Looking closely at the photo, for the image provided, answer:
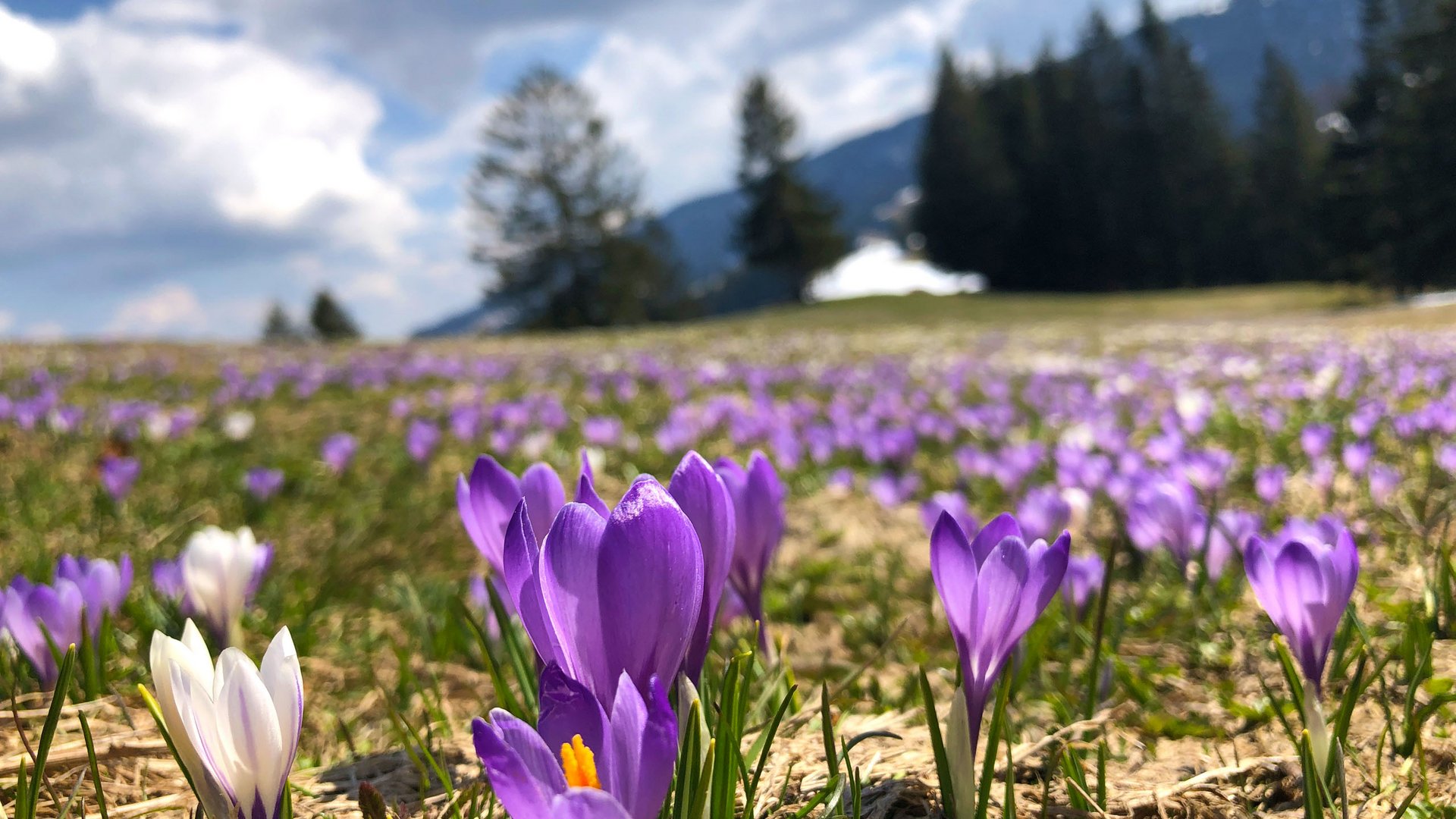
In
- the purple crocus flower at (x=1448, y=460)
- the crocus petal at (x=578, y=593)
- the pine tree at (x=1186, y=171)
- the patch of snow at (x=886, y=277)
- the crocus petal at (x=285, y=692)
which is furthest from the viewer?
the patch of snow at (x=886, y=277)

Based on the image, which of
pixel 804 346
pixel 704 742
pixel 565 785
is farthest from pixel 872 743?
pixel 804 346

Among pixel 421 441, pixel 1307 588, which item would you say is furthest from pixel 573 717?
pixel 421 441

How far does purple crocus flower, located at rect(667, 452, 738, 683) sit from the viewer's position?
2.48 feet

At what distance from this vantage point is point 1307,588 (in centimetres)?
94

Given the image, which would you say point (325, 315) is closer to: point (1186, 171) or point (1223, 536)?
point (1186, 171)

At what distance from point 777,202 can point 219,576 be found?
4936cm

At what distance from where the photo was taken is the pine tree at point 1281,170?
43000mm

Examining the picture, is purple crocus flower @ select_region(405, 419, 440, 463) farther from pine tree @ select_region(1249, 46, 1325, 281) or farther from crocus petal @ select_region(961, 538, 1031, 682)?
pine tree @ select_region(1249, 46, 1325, 281)

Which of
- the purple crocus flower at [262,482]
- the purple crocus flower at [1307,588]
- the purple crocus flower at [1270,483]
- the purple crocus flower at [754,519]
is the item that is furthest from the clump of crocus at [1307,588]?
the purple crocus flower at [262,482]

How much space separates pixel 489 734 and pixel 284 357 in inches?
398

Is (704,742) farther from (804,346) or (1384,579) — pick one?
(804,346)

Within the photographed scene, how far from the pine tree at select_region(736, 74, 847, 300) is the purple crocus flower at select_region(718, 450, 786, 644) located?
1926 inches

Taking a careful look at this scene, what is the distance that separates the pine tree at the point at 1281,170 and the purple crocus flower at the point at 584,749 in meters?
51.1

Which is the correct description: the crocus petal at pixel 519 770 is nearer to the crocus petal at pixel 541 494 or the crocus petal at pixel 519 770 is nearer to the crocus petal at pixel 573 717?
the crocus petal at pixel 573 717
